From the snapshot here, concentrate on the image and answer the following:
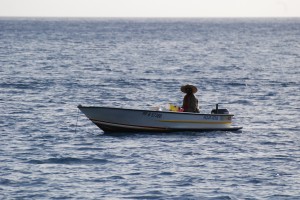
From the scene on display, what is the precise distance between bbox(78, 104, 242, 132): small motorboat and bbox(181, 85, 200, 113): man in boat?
1.07 feet

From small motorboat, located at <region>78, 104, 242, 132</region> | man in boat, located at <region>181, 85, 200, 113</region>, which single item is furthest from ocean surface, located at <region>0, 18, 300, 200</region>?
man in boat, located at <region>181, 85, 200, 113</region>

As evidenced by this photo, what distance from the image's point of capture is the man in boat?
1439 inches

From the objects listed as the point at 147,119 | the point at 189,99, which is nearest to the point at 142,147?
the point at 147,119

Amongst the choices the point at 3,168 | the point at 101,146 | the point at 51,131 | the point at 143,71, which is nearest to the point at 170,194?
the point at 3,168

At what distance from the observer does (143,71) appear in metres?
77.2

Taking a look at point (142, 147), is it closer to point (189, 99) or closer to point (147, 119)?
point (147, 119)

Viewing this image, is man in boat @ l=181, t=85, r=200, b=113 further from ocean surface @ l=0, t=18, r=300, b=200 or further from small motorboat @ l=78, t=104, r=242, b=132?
ocean surface @ l=0, t=18, r=300, b=200

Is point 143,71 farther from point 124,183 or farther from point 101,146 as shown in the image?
point 124,183

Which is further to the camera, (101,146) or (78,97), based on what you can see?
(78,97)

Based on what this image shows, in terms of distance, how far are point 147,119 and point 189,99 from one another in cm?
184

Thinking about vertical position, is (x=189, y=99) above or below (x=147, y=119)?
above

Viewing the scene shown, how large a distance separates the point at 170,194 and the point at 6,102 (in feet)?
79.0

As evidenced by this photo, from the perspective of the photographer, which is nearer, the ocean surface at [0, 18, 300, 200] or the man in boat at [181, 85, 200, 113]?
the ocean surface at [0, 18, 300, 200]

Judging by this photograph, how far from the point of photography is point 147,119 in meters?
36.8
